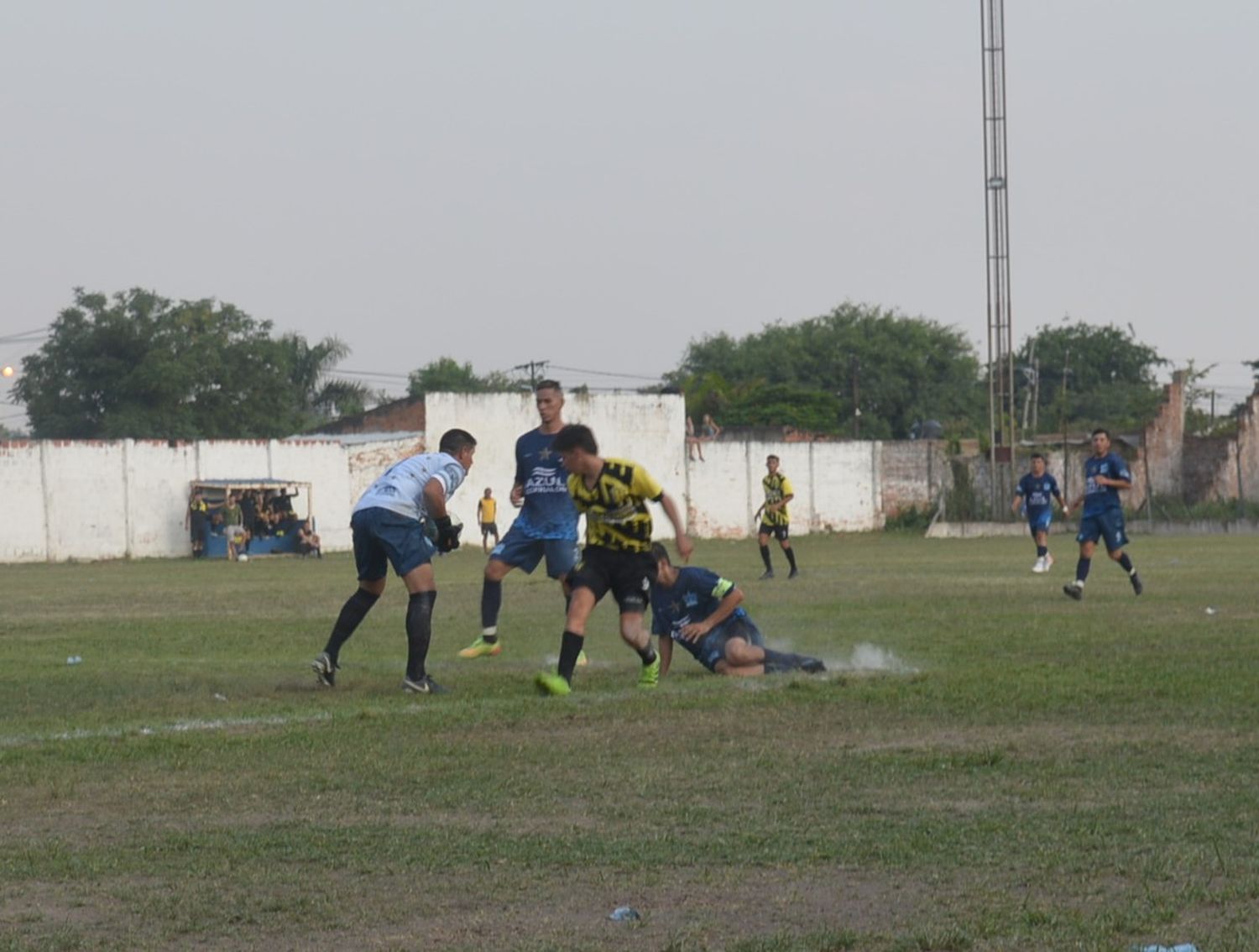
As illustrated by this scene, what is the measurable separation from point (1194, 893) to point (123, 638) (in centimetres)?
1221

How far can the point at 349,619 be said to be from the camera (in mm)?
11461

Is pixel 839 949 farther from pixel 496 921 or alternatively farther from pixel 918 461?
pixel 918 461

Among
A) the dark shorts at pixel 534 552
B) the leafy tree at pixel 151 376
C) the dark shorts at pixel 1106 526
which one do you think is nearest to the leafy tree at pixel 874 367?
the leafy tree at pixel 151 376

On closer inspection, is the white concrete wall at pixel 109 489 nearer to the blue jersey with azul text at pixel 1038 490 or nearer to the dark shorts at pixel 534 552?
the blue jersey with azul text at pixel 1038 490

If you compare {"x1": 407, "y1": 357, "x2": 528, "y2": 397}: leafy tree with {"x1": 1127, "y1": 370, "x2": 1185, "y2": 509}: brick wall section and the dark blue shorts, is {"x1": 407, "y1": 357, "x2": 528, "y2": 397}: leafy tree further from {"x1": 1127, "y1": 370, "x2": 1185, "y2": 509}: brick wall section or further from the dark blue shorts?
the dark blue shorts

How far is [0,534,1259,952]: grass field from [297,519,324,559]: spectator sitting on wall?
95.0ft

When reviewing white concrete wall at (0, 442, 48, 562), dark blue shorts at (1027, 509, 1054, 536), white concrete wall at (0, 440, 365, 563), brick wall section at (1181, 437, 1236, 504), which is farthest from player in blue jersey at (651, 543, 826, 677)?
brick wall section at (1181, 437, 1236, 504)

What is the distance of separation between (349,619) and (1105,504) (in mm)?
11360

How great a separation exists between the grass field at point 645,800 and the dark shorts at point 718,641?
25cm

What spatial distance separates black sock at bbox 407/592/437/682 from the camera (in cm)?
1087

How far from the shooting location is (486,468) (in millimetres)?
51219

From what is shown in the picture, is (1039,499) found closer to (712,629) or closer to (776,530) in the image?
(776,530)

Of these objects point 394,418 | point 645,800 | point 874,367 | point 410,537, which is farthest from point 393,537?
point 874,367

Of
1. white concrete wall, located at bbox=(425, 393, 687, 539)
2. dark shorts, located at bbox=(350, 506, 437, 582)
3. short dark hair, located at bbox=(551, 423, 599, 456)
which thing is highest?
white concrete wall, located at bbox=(425, 393, 687, 539)
